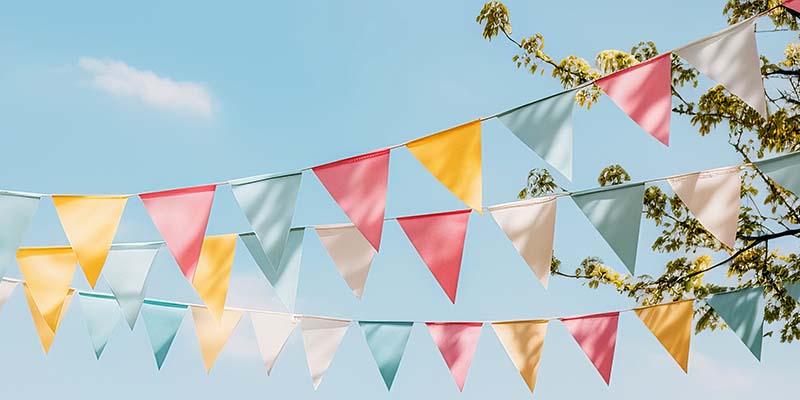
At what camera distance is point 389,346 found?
4207mm

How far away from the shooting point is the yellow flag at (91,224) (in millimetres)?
3004

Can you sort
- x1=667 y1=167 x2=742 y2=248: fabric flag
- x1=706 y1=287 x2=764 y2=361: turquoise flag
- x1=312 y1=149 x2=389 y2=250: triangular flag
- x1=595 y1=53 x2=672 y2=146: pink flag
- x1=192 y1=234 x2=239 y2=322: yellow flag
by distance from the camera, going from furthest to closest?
x1=706 y1=287 x2=764 y2=361: turquoise flag → x1=192 y1=234 x2=239 y2=322: yellow flag → x1=667 y1=167 x2=742 y2=248: fabric flag → x1=312 y1=149 x2=389 y2=250: triangular flag → x1=595 y1=53 x2=672 y2=146: pink flag

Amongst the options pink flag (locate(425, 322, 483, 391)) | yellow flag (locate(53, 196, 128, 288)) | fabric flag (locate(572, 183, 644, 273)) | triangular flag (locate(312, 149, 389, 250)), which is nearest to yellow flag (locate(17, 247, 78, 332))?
yellow flag (locate(53, 196, 128, 288))

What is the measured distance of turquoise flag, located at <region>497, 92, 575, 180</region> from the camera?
8.76 ft

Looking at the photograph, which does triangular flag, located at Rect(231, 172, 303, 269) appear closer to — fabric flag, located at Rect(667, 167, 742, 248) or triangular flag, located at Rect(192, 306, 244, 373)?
fabric flag, located at Rect(667, 167, 742, 248)

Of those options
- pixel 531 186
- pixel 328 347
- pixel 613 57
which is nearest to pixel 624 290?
pixel 531 186

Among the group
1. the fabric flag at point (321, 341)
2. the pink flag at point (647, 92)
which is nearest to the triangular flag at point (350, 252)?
the fabric flag at point (321, 341)

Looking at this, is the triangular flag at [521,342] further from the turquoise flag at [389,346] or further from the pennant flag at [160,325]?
the pennant flag at [160,325]

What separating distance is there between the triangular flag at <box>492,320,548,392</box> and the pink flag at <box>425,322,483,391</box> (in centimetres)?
13

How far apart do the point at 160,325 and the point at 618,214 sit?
8.39 ft

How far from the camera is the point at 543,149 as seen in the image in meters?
2.68

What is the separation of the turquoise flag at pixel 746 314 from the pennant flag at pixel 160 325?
2855 mm

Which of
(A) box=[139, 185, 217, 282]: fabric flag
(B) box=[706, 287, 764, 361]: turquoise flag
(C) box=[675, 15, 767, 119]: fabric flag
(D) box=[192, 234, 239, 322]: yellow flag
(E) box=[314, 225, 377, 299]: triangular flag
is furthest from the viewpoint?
(B) box=[706, 287, 764, 361]: turquoise flag

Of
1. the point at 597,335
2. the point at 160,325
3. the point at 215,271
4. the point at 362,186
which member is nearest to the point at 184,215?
the point at 215,271
